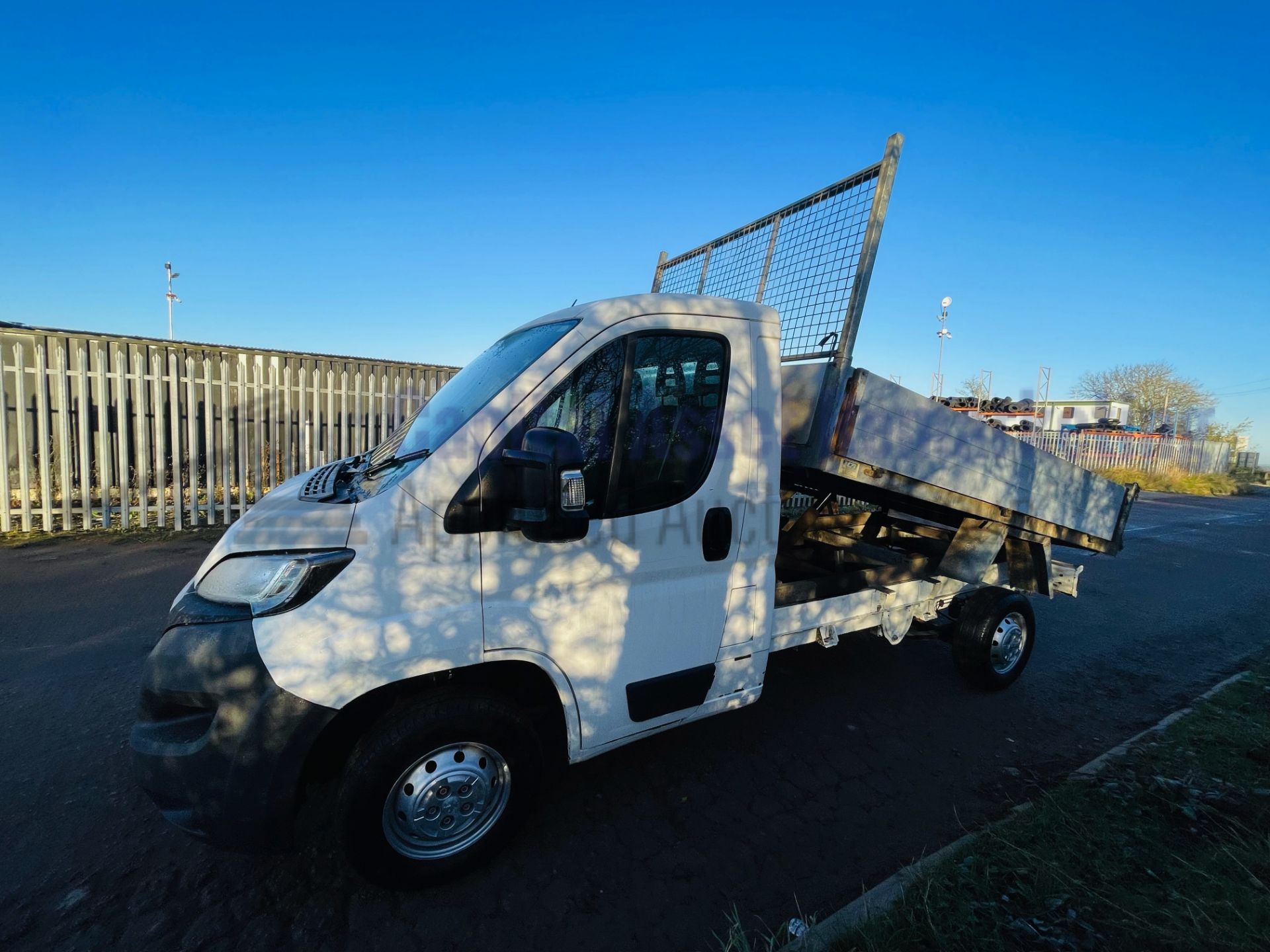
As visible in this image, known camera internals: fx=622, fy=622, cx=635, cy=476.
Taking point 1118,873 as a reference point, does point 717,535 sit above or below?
above

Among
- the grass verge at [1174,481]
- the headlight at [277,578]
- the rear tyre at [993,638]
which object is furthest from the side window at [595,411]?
the grass verge at [1174,481]

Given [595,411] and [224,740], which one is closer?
[224,740]

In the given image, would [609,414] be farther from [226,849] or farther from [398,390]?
[398,390]

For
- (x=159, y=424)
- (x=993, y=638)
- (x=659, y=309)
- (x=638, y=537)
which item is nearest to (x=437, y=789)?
(x=638, y=537)

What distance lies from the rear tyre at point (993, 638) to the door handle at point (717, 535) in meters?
2.63

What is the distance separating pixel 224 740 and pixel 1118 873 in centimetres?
340

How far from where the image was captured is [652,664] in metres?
2.82

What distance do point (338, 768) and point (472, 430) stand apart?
1.48 meters

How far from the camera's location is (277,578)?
2.18 meters

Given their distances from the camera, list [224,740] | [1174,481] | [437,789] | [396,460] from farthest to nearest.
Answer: [1174,481] < [396,460] < [437,789] < [224,740]

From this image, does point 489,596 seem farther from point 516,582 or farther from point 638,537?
point 638,537

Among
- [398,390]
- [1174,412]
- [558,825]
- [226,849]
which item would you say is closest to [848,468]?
[558,825]

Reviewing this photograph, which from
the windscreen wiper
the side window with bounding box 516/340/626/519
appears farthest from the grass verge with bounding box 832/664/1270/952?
the windscreen wiper

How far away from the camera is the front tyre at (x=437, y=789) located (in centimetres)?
226
